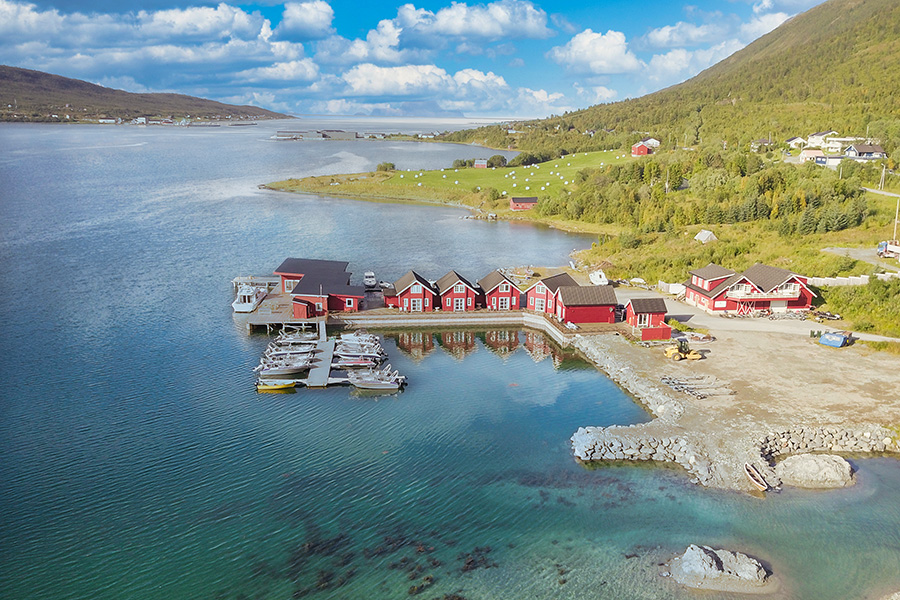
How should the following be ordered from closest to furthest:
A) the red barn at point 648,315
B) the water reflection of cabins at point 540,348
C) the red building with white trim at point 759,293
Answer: the water reflection of cabins at point 540,348 → the red barn at point 648,315 → the red building with white trim at point 759,293

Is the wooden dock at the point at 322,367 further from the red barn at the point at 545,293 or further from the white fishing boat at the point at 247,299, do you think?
the red barn at the point at 545,293

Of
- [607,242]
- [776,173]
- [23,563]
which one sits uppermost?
[776,173]

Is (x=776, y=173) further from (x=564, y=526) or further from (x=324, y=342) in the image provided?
(x=564, y=526)

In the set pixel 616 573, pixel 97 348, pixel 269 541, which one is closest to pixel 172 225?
pixel 97 348

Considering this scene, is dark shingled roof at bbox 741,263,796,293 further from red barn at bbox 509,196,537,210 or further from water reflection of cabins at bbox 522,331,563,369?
red barn at bbox 509,196,537,210

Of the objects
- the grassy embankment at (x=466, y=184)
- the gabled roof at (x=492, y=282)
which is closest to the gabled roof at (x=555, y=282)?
the gabled roof at (x=492, y=282)

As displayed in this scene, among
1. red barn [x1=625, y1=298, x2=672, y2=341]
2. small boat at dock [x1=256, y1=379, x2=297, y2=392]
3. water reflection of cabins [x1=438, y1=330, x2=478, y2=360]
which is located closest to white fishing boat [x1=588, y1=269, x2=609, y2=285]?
red barn [x1=625, y1=298, x2=672, y2=341]
